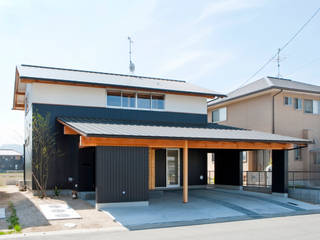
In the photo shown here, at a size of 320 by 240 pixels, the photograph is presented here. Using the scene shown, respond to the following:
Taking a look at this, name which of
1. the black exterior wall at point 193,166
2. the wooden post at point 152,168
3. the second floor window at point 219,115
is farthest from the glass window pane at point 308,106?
the wooden post at point 152,168

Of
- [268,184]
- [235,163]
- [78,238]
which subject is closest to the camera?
[78,238]

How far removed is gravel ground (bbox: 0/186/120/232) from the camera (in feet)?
31.6

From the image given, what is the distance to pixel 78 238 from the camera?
27.5 feet

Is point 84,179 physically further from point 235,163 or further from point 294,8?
point 294,8

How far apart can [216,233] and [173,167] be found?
34.8 feet

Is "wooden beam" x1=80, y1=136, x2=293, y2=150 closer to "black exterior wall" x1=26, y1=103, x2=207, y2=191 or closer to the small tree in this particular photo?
"black exterior wall" x1=26, y1=103, x2=207, y2=191

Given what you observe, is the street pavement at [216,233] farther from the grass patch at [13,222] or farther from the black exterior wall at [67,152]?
the black exterior wall at [67,152]

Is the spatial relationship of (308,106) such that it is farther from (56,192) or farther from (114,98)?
(56,192)

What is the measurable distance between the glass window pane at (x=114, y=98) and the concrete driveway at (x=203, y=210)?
5196mm

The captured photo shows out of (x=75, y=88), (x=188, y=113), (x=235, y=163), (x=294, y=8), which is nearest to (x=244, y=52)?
(x=294, y=8)

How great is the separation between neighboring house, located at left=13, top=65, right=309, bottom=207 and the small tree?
0.28m

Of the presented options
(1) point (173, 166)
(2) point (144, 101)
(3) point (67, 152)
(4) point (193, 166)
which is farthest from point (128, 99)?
(4) point (193, 166)

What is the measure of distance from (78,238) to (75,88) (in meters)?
10.1

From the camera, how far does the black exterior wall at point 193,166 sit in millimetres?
19344
